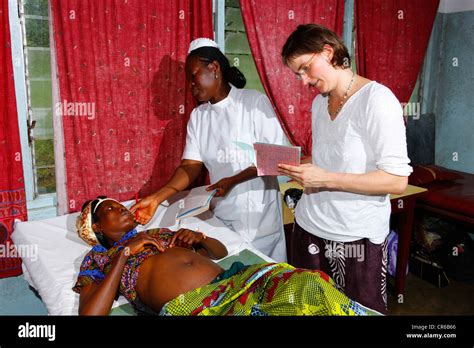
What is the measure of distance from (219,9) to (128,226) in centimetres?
176

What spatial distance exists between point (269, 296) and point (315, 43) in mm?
950

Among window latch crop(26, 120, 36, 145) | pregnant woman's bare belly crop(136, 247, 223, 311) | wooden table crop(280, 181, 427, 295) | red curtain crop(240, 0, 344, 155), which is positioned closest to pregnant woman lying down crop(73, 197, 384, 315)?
pregnant woman's bare belly crop(136, 247, 223, 311)

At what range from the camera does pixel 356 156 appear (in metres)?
1.72

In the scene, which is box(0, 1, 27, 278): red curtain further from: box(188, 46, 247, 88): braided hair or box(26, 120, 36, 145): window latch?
box(188, 46, 247, 88): braided hair

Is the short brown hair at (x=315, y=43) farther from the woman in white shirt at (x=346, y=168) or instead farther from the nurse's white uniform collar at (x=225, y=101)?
the nurse's white uniform collar at (x=225, y=101)

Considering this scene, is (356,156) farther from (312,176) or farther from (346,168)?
(312,176)

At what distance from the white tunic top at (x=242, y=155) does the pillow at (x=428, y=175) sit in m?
1.58

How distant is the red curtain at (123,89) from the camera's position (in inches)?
96.9

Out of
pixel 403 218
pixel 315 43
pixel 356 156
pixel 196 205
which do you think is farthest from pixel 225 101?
pixel 403 218

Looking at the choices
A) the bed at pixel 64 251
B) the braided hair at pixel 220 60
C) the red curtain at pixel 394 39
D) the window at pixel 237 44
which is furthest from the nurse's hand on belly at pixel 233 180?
the red curtain at pixel 394 39
